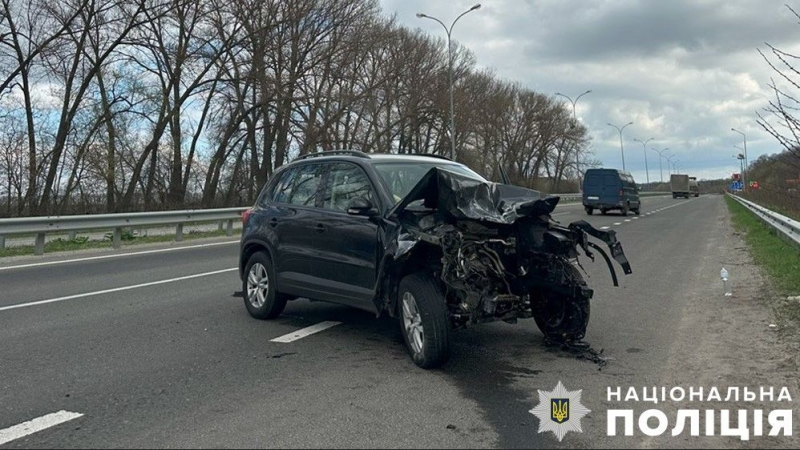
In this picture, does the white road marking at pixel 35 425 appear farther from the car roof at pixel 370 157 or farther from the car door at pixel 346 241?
the car roof at pixel 370 157

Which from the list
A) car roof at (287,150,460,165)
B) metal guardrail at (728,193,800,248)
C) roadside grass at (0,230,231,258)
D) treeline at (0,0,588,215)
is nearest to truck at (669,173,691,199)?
treeline at (0,0,588,215)

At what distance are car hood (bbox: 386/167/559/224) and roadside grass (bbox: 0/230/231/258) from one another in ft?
41.7

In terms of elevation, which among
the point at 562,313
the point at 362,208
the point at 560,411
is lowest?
the point at 560,411

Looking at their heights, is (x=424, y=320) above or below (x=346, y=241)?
below

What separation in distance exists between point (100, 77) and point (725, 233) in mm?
27033

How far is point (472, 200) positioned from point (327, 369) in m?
1.77

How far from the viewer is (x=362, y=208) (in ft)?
18.9

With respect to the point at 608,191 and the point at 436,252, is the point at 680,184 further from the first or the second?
the point at 436,252

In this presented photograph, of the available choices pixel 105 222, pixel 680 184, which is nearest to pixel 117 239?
pixel 105 222

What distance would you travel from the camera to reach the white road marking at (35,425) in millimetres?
3949

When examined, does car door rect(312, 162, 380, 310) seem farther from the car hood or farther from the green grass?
the green grass

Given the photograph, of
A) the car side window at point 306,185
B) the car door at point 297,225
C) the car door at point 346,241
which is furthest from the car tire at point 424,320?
the car side window at point 306,185

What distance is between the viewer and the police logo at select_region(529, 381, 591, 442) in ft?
13.2

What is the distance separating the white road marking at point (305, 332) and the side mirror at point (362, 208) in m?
1.37
